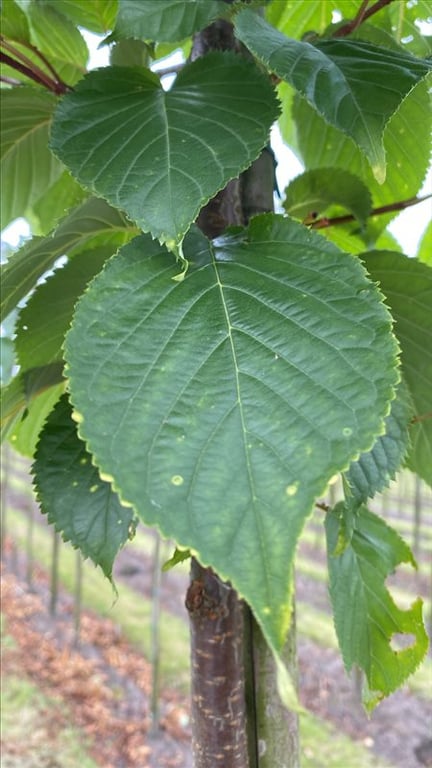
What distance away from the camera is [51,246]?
441 millimetres

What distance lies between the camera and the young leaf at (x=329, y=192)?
495 millimetres

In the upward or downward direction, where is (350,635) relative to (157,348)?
downward

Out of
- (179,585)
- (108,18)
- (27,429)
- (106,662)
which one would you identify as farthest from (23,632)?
(108,18)

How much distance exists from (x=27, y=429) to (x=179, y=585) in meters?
4.95

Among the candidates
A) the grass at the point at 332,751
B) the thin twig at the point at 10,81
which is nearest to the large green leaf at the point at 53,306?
the thin twig at the point at 10,81

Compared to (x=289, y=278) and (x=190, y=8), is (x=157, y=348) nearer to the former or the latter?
(x=289, y=278)

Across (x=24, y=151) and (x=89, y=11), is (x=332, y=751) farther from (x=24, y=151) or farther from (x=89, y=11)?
(x=89, y=11)

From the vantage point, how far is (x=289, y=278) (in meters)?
0.32

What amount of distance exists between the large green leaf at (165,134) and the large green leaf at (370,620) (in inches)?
10.8

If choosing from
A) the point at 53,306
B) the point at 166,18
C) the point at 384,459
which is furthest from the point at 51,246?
the point at 384,459

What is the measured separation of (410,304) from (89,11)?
14.7 inches

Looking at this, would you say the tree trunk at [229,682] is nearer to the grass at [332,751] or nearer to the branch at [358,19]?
the branch at [358,19]

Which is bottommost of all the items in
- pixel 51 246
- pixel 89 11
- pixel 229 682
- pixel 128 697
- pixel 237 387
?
pixel 128 697

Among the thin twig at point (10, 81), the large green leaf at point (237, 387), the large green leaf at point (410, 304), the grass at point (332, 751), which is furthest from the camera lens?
the grass at point (332, 751)
